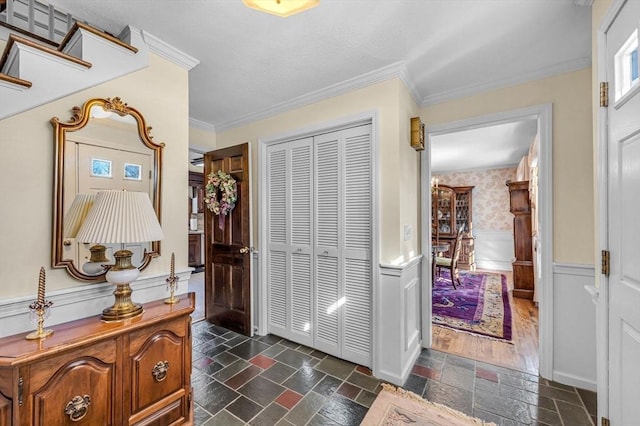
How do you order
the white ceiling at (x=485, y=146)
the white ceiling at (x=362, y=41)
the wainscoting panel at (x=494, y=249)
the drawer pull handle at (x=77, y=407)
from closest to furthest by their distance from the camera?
the drawer pull handle at (x=77, y=407) < the white ceiling at (x=362, y=41) < the white ceiling at (x=485, y=146) < the wainscoting panel at (x=494, y=249)

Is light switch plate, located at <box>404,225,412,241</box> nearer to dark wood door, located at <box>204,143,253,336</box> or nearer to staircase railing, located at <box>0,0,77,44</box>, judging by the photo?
dark wood door, located at <box>204,143,253,336</box>

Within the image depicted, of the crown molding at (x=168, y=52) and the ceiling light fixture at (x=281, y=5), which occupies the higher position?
the crown molding at (x=168, y=52)

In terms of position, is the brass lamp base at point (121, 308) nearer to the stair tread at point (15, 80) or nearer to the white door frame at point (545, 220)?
the stair tread at point (15, 80)

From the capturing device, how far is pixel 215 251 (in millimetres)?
3318

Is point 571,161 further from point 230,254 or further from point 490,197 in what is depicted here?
point 490,197

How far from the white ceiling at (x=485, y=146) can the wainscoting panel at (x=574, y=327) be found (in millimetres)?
1842

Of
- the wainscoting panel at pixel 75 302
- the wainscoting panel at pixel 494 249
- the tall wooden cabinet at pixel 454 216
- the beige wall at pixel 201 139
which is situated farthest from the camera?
the tall wooden cabinet at pixel 454 216

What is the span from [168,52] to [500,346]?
12.7 feet

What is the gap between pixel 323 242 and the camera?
2.63m

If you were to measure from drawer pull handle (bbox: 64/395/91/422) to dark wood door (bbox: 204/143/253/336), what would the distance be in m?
1.81

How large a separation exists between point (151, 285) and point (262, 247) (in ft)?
4.46

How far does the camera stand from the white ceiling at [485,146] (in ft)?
13.0

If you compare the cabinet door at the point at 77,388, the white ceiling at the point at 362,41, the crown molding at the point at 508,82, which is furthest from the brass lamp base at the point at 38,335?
the crown molding at the point at 508,82

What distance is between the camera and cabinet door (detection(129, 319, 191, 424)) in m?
1.37
